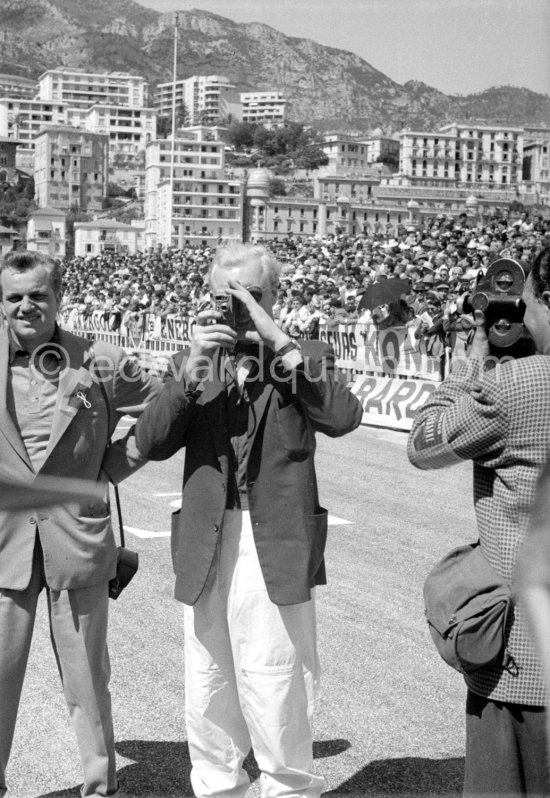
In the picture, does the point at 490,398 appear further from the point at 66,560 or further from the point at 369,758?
the point at 369,758

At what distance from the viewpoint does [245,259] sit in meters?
3.44

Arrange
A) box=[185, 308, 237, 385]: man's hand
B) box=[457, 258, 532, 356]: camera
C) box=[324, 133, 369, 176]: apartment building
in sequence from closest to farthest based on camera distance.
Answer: box=[457, 258, 532, 356]: camera < box=[185, 308, 237, 385]: man's hand < box=[324, 133, 369, 176]: apartment building

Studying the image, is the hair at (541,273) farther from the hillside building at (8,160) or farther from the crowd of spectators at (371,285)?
the hillside building at (8,160)

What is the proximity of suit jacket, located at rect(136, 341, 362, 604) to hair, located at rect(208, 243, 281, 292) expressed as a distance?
9.7 inches

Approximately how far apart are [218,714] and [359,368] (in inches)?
613

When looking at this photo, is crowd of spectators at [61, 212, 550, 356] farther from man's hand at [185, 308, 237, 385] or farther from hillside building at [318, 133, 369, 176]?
hillside building at [318, 133, 369, 176]

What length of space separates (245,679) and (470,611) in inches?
37.4

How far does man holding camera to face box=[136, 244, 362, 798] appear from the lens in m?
3.37

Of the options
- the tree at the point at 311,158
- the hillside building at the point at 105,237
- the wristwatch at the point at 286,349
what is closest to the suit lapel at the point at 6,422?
the wristwatch at the point at 286,349

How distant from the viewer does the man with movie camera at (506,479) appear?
2604mm

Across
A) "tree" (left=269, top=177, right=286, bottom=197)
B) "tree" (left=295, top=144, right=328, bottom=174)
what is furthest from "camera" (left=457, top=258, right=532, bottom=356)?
"tree" (left=295, top=144, right=328, bottom=174)

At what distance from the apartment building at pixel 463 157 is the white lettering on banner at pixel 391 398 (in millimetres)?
100996

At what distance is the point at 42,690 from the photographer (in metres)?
5.04

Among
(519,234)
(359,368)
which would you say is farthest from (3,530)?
(519,234)
